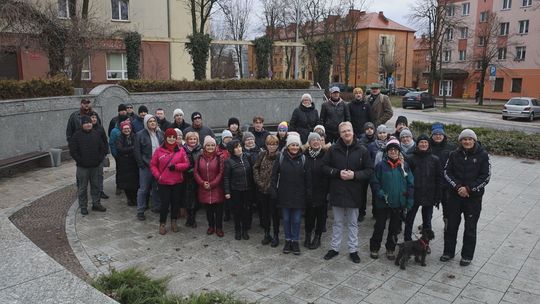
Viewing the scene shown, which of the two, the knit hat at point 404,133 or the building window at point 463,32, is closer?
the knit hat at point 404,133

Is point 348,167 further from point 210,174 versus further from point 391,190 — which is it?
point 210,174

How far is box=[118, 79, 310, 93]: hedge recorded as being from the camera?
51.7 feet

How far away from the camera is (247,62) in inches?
2210

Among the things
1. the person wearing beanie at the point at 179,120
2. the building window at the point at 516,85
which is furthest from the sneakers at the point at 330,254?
the building window at the point at 516,85

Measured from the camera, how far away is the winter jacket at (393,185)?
6.01 meters

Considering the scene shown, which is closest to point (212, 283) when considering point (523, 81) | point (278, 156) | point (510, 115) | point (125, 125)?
point (278, 156)

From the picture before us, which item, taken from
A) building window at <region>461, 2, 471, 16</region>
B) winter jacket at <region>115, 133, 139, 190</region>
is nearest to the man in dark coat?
winter jacket at <region>115, 133, 139, 190</region>

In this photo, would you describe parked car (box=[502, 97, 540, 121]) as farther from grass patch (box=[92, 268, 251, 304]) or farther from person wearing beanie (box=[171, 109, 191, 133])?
grass patch (box=[92, 268, 251, 304])

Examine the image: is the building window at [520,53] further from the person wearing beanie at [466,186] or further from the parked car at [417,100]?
the person wearing beanie at [466,186]

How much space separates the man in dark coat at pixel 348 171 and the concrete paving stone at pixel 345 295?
0.90 meters

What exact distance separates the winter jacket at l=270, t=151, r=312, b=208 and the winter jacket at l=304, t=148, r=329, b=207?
0.23 ft

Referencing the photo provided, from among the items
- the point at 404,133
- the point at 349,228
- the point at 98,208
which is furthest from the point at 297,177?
the point at 98,208

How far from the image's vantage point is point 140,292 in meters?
4.54

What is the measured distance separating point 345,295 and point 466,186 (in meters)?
2.25
